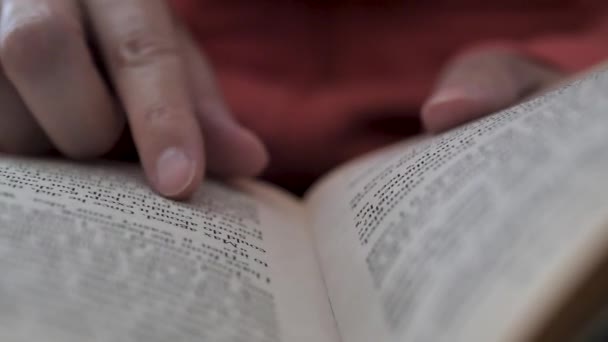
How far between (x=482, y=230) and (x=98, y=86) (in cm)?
25

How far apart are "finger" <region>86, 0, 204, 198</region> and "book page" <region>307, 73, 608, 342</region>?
0.11m

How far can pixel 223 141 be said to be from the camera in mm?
478

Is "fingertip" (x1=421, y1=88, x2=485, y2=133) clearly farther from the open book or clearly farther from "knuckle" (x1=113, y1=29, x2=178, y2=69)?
"knuckle" (x1=113, y1=29, x2=178, y2=69)

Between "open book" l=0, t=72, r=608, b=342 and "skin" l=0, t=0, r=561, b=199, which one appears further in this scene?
"skin" l=0, t=0, r=561, b=199

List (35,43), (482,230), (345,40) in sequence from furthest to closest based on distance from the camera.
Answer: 1. (345,40)
2. (35,43)
3. (482,230)

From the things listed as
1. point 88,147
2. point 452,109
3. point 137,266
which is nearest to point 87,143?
point 88,147

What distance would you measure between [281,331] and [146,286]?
0.07m

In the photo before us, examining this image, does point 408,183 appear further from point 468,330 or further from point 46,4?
point 46,4

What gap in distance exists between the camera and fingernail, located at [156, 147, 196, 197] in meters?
0.40

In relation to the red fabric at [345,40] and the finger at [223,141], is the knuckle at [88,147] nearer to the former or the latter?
the finger at [223,141]

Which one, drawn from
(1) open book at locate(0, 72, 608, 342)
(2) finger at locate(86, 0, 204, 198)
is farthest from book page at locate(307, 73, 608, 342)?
(2) finger at locate(86, 0, 204, 198)

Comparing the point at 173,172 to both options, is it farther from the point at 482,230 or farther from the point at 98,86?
the point at 482,230

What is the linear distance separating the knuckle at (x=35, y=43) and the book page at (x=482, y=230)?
201 mm

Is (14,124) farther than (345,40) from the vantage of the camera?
Result: No
